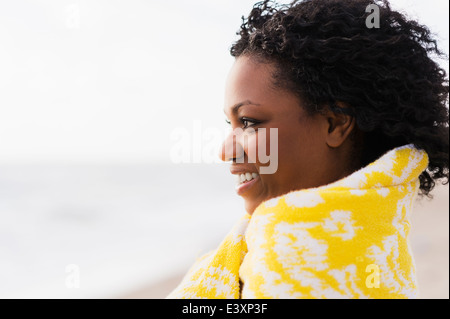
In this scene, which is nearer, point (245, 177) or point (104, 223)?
point (245, 177)

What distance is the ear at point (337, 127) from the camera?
0.96m

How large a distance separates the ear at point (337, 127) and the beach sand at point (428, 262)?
334 cm

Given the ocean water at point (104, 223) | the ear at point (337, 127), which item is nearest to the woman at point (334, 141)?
the ear at point (337, 127)

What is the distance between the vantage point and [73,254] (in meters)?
6.98

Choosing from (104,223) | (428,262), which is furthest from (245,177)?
(104,223)

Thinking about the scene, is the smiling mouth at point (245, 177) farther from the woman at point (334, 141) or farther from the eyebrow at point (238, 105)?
the eyebrow at point (238, 105)

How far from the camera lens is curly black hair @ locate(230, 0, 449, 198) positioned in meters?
0.94

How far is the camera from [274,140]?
929 millimetres

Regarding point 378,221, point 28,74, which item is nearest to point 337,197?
point 378,221

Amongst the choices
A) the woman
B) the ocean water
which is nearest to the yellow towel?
the woman

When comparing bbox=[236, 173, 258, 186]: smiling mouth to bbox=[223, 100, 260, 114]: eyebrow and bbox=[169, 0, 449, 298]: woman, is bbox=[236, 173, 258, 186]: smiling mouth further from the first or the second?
bbox=[223, 100, 260, 114]: eyebrow

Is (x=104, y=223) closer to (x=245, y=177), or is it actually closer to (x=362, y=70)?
(x=245, y=177)

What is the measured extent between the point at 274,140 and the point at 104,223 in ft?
28.1

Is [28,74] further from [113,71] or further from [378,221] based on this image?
[378,221]
